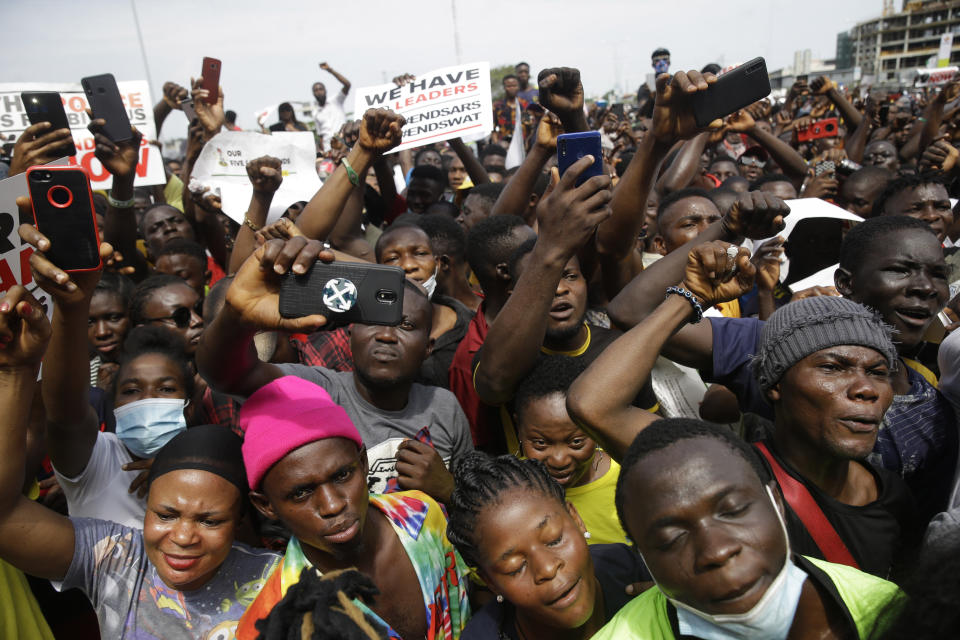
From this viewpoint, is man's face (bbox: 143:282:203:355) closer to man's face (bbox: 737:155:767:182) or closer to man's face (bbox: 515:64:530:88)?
man's face (bbox: 737:155:767:182)

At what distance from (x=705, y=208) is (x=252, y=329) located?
279cm

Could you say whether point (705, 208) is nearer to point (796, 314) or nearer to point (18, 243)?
point (796, 314)

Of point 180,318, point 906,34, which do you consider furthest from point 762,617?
point 906,34

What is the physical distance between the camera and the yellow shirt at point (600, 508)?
7.38ft

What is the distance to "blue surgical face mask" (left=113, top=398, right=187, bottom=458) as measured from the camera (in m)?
2.43

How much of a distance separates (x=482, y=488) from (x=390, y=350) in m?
0.92

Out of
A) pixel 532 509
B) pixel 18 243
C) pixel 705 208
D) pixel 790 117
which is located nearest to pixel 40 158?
pixel 18 243

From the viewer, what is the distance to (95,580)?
1.90 metres

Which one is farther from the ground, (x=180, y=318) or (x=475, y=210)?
(x=475, y=210)

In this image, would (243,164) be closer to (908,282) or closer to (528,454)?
(528,454)

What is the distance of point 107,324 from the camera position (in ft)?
11.9

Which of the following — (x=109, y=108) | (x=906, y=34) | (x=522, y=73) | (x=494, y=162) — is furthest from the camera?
(x=906, y=34)

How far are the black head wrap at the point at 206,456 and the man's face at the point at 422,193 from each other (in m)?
4.31

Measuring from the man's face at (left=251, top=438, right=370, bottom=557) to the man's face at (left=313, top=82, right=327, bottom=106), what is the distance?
1157 centimetres
